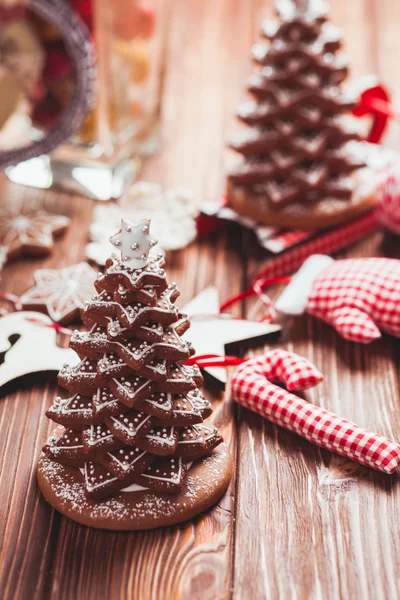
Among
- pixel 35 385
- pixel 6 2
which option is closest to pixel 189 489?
pixel 35 385

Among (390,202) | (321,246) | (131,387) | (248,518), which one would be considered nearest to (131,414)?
(131,387)

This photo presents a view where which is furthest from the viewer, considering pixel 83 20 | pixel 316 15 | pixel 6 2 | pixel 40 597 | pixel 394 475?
pixel 83 20

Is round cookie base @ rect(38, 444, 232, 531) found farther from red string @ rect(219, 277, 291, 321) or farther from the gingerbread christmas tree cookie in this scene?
red string @ rect(219, 277, 291, 321)

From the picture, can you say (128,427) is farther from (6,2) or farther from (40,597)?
(6,2)

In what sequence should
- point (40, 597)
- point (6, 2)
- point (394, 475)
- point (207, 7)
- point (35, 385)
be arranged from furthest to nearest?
1. point (207, 7)
2. point (6, 2)
3. point (35, 385)
4. point (394, 475)
5. point (40, 597)

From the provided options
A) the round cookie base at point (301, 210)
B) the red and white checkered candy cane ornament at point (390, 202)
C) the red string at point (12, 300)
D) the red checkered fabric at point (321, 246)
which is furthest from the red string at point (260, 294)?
the red string at point (12, 300)

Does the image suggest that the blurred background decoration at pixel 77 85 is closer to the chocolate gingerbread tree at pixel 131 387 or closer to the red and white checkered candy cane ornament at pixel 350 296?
the red and white checkered candy cane ornament at pixel 350 296
